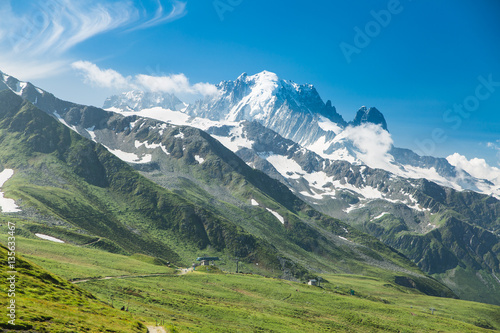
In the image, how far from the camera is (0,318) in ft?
127

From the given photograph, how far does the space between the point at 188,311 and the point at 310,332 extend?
29.4 metres

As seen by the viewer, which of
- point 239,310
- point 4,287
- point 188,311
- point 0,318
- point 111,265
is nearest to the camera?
point 0,318

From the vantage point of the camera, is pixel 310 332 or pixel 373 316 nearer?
pixel 310 332

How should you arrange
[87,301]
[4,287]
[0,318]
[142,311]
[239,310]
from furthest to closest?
[239,310]
[142,311]
[87,301]
[4,287]
[0,318]

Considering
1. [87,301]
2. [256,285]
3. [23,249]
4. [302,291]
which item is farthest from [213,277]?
[87,301]

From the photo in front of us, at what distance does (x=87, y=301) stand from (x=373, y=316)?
91249 millimetres

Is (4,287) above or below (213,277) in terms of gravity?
above

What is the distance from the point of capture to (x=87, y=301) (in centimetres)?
5956

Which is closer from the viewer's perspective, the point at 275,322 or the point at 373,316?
the point at 275,322

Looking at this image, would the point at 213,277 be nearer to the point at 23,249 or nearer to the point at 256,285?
the point at 256,285

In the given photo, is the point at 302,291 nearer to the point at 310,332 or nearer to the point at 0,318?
the point at 310,332

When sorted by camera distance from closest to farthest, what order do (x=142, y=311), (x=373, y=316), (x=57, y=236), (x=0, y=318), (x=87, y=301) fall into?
(x=0, y=318) → (x=87, y=301) → (x=142, y=311) → (x=373, y=316) → (x=57, y=236)

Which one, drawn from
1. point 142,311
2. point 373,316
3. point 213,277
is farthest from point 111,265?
Answer: point 373,316

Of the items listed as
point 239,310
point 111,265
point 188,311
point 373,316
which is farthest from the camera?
point 111,265
